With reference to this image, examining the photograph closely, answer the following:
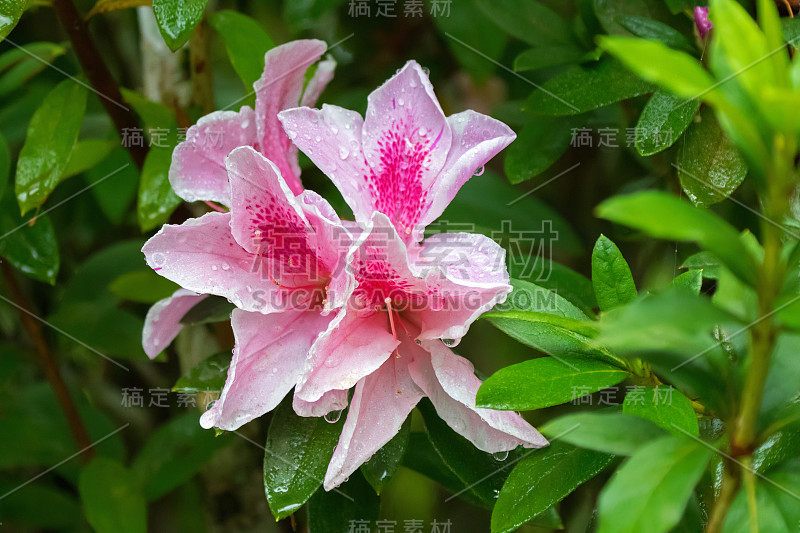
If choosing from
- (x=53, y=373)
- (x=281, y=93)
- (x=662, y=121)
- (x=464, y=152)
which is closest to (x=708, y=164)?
(x=662, y=121)

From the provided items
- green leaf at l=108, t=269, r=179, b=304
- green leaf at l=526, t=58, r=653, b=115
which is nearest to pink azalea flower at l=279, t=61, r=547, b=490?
green leaf at l=526, t=58, r=653, b=115

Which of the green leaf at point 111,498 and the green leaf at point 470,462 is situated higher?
the green leaf at point 470,462

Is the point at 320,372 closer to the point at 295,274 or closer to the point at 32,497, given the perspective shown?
the point at 295,274

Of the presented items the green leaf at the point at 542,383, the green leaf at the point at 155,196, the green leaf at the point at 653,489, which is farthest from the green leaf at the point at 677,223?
the green leaf at the point at 155,196

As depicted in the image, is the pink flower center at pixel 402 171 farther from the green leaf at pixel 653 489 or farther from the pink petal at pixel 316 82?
the green leaf at pixel 653 489

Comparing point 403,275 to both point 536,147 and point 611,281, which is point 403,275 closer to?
point 611,281

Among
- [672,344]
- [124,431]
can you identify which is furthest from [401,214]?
[124,431]
